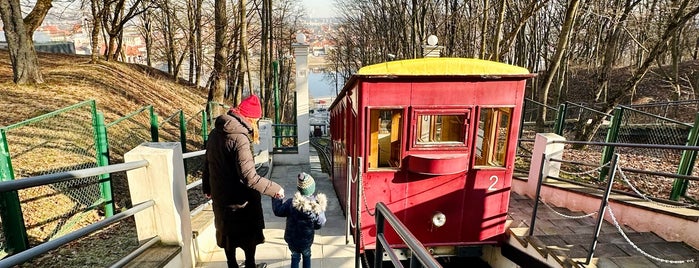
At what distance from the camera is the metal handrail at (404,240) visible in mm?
1707

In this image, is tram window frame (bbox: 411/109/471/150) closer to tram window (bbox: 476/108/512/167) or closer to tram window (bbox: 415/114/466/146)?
tram window (bbox: 415/114/466/146)

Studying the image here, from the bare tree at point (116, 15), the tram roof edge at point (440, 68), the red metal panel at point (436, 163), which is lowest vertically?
the red metal panel at point (436, 163)

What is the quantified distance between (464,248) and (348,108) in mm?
2776

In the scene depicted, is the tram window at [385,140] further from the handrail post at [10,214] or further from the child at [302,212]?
the handrail post at [10,214]

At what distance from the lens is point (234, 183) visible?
3.13 meters

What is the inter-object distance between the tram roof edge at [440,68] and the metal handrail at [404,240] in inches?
91.0

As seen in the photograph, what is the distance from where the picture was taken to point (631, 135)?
33.7ft

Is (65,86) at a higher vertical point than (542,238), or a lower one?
higher

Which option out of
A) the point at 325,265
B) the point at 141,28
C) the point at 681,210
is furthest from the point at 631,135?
the point at 141,28

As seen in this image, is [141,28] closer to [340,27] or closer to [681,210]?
[340,27]

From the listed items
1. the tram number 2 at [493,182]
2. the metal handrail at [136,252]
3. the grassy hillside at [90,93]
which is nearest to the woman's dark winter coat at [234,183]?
the metal handrail at [136,252]

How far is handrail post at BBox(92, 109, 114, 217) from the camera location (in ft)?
14.8

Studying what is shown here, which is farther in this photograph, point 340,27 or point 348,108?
point 340,27

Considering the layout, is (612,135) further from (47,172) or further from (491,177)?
(47,172)
